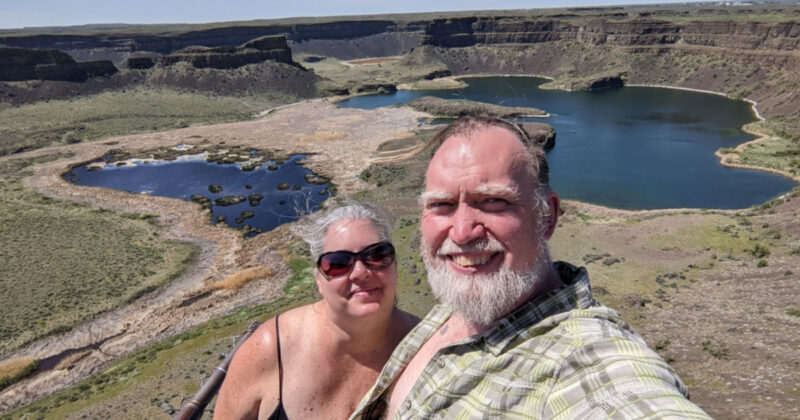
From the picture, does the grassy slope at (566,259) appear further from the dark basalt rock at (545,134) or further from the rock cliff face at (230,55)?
the rock cliff face at (230,55)

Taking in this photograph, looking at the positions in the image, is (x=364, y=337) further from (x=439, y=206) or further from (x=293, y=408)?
(x=439, y=206)

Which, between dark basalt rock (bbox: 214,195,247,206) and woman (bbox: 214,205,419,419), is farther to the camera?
dark basalt rock (bbox: 214,195,247,206)

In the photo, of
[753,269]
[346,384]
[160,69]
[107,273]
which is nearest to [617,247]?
[753,269]

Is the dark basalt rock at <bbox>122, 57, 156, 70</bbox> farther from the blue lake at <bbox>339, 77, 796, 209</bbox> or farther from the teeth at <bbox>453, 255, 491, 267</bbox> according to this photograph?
the teeth at <bbox>453, 255, 491, 267</bbox>

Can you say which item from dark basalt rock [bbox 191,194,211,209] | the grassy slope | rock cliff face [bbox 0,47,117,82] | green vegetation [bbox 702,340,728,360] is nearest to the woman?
the grassy slope

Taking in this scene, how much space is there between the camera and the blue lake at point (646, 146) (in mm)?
42438

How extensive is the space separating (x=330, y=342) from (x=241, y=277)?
2519cm

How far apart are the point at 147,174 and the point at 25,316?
104ft

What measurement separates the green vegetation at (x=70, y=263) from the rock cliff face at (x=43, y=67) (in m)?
64.5

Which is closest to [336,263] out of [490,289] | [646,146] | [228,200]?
[490,289]

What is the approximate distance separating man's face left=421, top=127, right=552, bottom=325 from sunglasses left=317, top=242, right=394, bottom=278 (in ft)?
3.02

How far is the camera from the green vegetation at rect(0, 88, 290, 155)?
7012cm

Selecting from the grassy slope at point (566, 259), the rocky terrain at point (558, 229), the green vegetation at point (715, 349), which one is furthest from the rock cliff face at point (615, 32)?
the green vegetation at point (715, 349)

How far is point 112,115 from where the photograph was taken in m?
82.3
